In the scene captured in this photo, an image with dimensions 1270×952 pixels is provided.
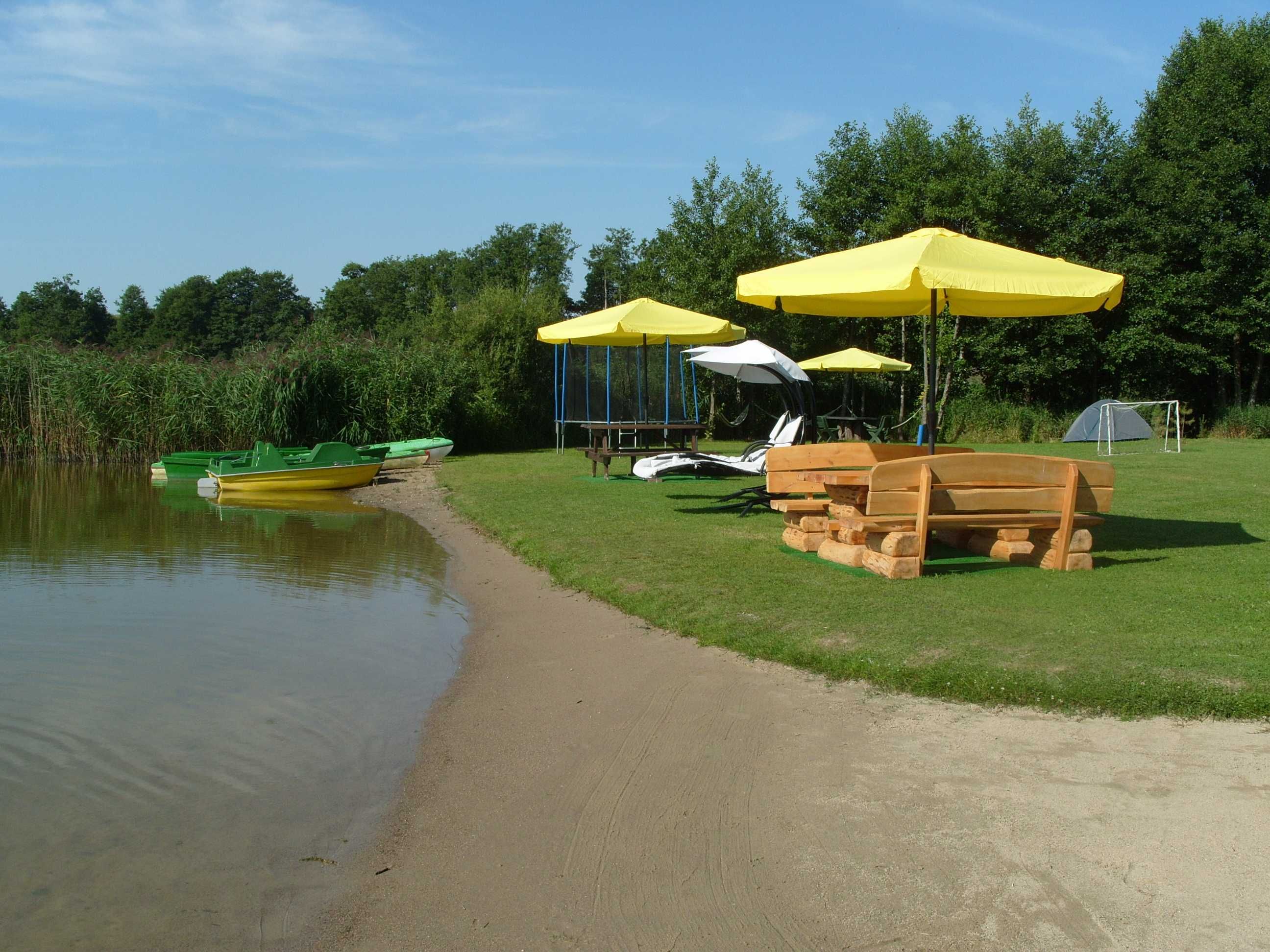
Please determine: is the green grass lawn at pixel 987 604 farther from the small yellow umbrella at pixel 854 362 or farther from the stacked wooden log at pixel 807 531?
the small yellow umbrella at pixel 854 362

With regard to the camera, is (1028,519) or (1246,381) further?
(1246,381)

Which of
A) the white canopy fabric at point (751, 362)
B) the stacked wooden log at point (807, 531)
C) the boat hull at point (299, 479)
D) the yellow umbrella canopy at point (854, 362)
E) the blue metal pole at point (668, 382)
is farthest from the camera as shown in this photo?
the yellow umbrella canopy at point (854, 362)

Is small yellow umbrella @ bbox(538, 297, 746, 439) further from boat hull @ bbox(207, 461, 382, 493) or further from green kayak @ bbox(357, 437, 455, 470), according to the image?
green kayak @ bbox(357, 437, 455, 470)

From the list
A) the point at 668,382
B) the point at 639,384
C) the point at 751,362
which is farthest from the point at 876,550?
the point at 639,384

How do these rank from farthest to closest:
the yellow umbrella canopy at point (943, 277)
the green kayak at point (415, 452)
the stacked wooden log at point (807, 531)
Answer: the green kayak at point (415, 452) → the stacked wooden log at point (807, 531) → the yellow umbrella canopy at point (943, 277)

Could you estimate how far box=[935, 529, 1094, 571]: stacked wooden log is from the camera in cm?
840

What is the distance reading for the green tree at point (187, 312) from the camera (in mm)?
76500

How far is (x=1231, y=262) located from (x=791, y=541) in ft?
95.3

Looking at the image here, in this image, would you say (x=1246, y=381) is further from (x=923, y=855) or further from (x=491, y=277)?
(x=491, y=277)

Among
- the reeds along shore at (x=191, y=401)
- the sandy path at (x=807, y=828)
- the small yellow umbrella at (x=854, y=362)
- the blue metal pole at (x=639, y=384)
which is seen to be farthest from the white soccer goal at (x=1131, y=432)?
the sandy path at (x=807, y=828)

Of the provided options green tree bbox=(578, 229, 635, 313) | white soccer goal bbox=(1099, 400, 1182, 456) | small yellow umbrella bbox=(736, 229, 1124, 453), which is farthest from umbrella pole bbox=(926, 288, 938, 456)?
green tree bbox=(578, 229, 635, 313)

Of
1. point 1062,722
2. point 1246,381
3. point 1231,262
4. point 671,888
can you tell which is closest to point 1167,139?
point 1231,262

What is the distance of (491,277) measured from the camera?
7050 centimetres

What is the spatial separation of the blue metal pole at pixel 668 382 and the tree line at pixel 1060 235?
679 cm
